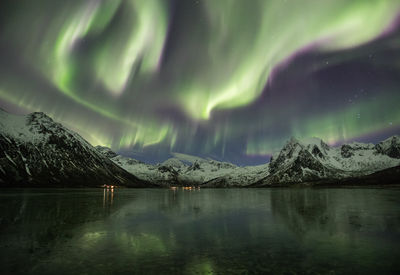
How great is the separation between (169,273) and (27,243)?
41.0ft

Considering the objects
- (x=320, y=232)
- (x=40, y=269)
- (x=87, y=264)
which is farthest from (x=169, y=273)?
(x=320, y=232)

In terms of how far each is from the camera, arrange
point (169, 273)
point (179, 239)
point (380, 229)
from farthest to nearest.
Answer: point (380, 229), point (179, 239), point (169, 273)

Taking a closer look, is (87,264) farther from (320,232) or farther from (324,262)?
(320,232)

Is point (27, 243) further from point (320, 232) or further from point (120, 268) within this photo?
point (320, 232)

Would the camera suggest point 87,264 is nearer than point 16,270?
No

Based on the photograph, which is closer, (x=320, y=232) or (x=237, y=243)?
(x=237, y=243)

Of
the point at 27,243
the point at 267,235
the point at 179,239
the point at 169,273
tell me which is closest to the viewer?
the point at 169,273

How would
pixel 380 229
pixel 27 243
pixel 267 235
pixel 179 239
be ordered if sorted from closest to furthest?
1. pixel 27 243
2. pixel 179 239
3. pixel 267 235
4. pixel 380 229

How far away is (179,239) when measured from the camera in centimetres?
2156

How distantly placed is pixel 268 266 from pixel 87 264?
9279mm

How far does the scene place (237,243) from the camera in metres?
20.2

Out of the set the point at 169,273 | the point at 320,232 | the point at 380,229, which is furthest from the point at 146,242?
the point at 380,229

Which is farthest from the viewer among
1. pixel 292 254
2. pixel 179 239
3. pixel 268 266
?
pixel 179 239

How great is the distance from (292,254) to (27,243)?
17795 mm
